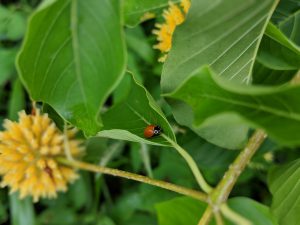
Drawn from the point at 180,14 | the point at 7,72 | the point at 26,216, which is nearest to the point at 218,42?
the point at 180,14

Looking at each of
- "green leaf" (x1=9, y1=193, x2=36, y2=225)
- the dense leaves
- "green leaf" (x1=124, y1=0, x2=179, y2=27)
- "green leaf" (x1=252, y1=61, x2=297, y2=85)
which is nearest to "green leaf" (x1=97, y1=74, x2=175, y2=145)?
the dense leaves

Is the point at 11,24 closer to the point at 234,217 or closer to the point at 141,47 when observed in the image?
the point at 141,47

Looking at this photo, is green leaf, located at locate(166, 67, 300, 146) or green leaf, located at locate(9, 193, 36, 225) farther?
green leaf, located at locate(9, 193, 36, 225)

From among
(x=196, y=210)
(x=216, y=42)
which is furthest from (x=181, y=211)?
(x=216, y=42)

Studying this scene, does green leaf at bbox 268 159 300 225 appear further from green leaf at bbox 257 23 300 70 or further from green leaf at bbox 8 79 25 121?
green leaf at bbox 8 79 25 121

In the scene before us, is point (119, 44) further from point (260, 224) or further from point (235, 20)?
point (260, 224)

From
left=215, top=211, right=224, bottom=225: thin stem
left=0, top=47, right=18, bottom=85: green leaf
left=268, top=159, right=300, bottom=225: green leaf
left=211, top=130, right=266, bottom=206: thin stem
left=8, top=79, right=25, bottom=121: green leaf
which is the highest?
left=0, top=47, right=18, bottom=85: green leaf
